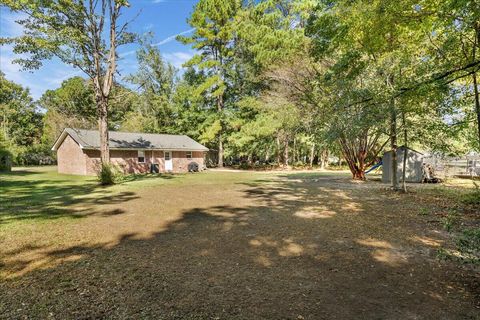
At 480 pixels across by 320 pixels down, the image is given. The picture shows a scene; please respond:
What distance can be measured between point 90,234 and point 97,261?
1786 millimetres

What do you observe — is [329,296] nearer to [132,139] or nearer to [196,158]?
[132,139]

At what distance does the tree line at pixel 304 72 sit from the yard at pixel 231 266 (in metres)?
3.40

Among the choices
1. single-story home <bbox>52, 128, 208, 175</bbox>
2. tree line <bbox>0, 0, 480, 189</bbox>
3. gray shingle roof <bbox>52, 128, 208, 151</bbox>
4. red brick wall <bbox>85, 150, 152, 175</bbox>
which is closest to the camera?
tree line <bbox>0, 0, 480, 189</bbox>

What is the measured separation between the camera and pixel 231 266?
14.3ft

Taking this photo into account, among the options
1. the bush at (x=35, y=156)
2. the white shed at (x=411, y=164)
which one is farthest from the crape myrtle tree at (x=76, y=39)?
the bush at (x=35, y=156)

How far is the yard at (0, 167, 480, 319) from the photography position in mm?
3137

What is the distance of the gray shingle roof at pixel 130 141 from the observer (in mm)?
22011

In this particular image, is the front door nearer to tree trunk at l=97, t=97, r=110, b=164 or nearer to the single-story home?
the single-story home

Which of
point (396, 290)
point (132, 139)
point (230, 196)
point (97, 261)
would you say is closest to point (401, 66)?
point (230, 196)

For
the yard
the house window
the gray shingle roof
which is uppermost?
the gray shingle roof

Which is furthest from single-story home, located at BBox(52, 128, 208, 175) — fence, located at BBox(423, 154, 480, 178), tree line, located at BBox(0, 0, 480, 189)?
fence, located at BBox(423, 154, 480, 178)

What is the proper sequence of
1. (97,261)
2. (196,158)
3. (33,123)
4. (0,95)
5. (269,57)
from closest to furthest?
(97,261) < (269,57) < (196,158) < (0,95) < (33,123)

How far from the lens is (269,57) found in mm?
21938

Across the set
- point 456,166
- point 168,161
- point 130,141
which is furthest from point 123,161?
point 456,166
